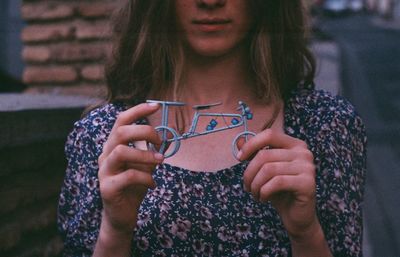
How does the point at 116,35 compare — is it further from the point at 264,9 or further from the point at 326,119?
the point at 326,119

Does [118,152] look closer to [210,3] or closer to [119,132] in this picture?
[119,132]

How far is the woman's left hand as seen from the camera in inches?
56.0

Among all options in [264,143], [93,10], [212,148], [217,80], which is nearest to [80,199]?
[212,148]

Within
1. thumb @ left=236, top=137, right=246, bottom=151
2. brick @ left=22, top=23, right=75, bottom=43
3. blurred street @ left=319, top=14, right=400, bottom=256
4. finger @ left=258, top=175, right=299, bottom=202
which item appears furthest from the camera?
blurred street @ left=319, top=14, right=400, bottom=256

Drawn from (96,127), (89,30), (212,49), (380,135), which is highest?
(212,49)

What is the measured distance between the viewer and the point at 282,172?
1.42m

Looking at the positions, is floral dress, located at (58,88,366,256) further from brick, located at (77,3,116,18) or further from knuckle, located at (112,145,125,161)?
brick, located at (77,3,116,18)

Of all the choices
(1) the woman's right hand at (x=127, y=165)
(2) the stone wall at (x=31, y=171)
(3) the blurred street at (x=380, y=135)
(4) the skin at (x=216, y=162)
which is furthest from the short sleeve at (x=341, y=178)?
(3) the blurred street at (x=380, y=135)

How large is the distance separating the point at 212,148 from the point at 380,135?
6210 mm

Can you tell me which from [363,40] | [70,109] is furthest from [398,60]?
[70,109]

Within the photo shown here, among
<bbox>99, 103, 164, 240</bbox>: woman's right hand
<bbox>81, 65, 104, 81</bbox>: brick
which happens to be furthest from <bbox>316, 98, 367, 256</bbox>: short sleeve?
<bbox>81, 65, 104, 81</bbox>: brick

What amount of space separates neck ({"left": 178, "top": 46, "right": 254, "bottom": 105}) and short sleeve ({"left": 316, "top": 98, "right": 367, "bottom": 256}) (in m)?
0.27

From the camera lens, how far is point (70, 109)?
8.11ft

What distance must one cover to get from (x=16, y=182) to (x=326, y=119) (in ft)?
3.36
